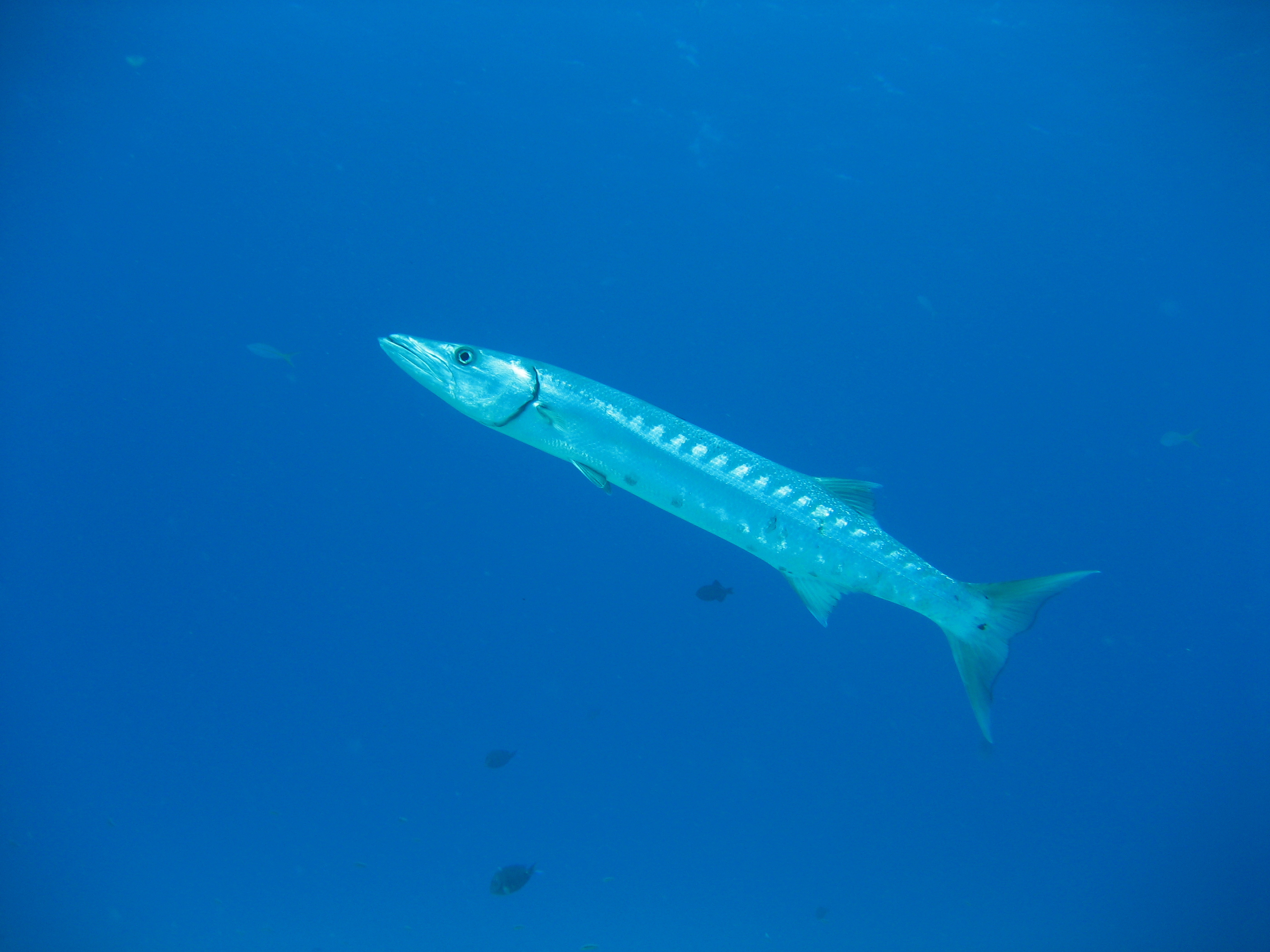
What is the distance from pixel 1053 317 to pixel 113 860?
931 inches

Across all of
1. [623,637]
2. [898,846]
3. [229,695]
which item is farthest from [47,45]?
[898,846]

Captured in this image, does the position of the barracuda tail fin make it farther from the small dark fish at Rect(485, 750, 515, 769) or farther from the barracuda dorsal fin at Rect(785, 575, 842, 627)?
the small dark fish at Rect(485, 750, 515, 769)

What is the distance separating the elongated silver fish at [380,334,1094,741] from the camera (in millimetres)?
3082

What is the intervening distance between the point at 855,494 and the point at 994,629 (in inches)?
40.5

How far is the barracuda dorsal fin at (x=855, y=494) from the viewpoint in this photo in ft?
10.7

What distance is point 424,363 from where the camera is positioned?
10.1 ft

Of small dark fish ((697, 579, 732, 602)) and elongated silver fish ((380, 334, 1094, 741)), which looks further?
small dark fish ((697, 579, 732, 602))

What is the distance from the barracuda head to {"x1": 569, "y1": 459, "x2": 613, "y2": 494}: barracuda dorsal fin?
0.44 metres

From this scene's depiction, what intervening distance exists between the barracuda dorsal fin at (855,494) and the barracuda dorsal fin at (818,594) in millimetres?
467

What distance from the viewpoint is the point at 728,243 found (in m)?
12.6

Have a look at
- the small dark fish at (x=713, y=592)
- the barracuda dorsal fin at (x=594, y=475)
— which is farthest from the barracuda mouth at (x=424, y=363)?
the small dark fish at (x=713, y=592)

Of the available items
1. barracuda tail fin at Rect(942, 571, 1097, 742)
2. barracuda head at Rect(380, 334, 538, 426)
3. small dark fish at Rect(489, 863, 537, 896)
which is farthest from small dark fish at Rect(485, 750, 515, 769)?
barracuda tail fin at Rect(942, 571, 1097, 742)

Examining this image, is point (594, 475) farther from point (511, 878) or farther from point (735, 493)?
point (511, 878)

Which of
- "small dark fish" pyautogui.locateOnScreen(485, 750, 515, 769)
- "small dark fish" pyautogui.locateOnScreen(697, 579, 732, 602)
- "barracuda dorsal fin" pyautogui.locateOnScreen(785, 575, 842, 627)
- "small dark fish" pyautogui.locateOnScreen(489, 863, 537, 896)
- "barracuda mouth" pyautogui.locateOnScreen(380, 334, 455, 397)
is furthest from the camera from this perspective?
"small dark fish" pyautogui.locateOnScreen(485, 750, 515, 769)
